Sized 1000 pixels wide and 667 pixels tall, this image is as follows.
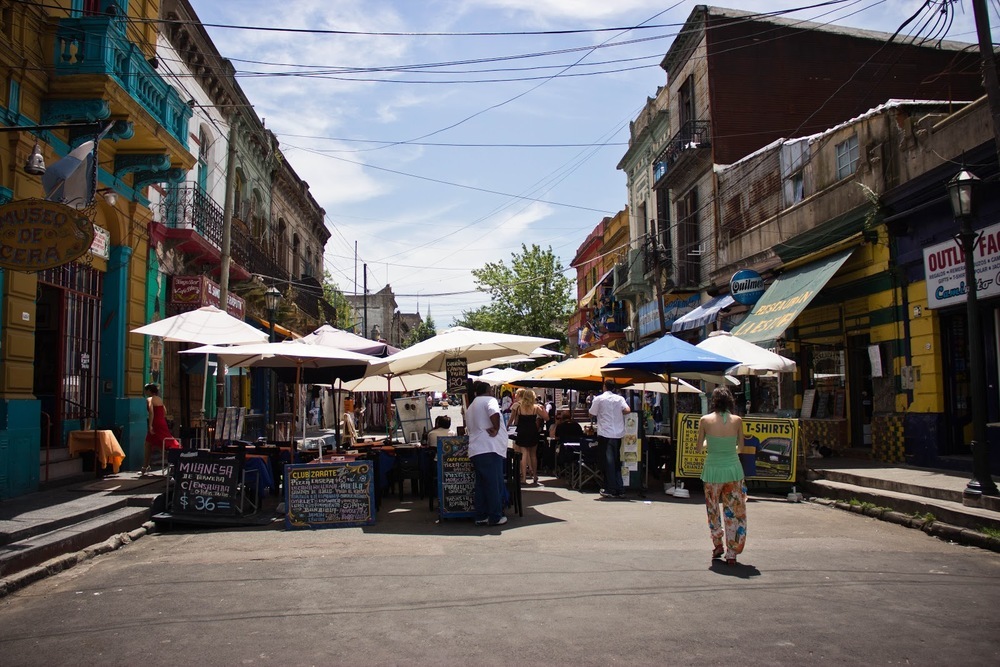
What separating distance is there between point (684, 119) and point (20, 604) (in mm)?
25443

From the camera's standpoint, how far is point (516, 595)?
6.01 metres

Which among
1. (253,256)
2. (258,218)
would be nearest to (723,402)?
(253,256)

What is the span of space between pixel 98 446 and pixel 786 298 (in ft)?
44.4

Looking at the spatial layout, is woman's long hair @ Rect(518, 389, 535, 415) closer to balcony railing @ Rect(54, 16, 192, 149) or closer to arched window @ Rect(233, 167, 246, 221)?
balcony railing @ Rect(54, 16, 192, 149)

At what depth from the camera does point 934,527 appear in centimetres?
920

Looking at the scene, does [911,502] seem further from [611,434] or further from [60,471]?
[60,471]

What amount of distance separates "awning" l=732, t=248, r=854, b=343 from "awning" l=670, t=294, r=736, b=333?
2.92 meters

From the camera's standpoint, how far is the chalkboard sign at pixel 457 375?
12.8 m

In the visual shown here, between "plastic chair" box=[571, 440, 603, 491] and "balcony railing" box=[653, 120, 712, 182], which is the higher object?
"balcony railing" box=[653, 120, 712, 182]

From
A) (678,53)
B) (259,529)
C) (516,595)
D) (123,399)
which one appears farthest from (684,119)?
(516,595)

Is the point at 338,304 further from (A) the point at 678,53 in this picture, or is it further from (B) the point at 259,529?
(B) the point at 259,529

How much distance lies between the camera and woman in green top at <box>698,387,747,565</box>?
7109 mm

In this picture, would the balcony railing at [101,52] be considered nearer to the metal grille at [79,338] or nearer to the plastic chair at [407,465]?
the metal grille at [79,338]

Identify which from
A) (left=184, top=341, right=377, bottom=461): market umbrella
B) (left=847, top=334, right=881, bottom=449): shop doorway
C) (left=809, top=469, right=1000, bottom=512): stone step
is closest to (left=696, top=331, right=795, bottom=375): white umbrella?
(left=809, top=469, right=1000, bottom=512): stone step
